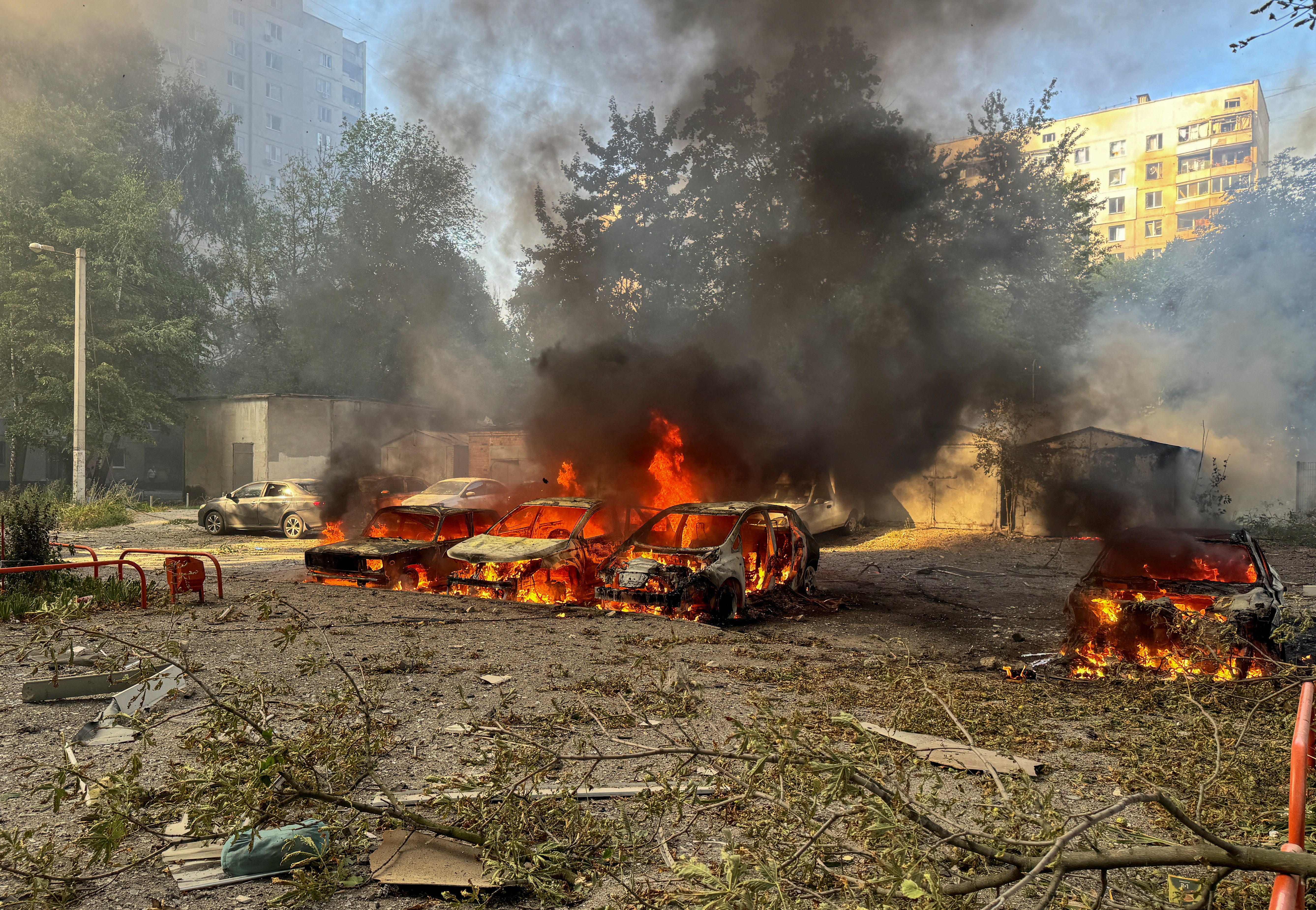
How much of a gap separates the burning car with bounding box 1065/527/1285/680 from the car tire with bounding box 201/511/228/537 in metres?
18.7

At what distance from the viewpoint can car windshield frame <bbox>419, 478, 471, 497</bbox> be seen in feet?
59.5

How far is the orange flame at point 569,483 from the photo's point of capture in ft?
50.6

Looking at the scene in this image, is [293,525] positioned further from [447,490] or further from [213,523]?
[447,490]

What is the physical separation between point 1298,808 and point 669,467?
44.5ft

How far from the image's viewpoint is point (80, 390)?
2069 cm

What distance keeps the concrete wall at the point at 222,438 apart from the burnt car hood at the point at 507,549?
21.1 m

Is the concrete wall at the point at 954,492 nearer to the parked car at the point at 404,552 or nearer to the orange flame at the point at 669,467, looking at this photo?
the orange flame at the point at 669,467

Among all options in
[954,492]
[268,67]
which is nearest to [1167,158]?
[954,492]

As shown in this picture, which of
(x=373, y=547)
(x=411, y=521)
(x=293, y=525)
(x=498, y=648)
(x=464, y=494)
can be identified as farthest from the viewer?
(x=293, y=525)

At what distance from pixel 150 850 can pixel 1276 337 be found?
39.6 m

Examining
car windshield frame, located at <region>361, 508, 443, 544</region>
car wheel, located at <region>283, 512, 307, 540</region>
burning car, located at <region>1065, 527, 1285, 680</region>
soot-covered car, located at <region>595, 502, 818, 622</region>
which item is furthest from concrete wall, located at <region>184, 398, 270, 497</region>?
burning car, located at <region>1065, 527, 1285, 680</region>

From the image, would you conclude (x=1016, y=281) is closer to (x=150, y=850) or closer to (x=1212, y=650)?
(x=1212, y=650)

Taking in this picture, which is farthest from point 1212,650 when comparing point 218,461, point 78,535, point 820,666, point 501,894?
point 218,461

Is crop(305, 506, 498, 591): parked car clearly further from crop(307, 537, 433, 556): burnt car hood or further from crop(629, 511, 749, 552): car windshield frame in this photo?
crop(629, 511, 749, 552): car windshield frame
